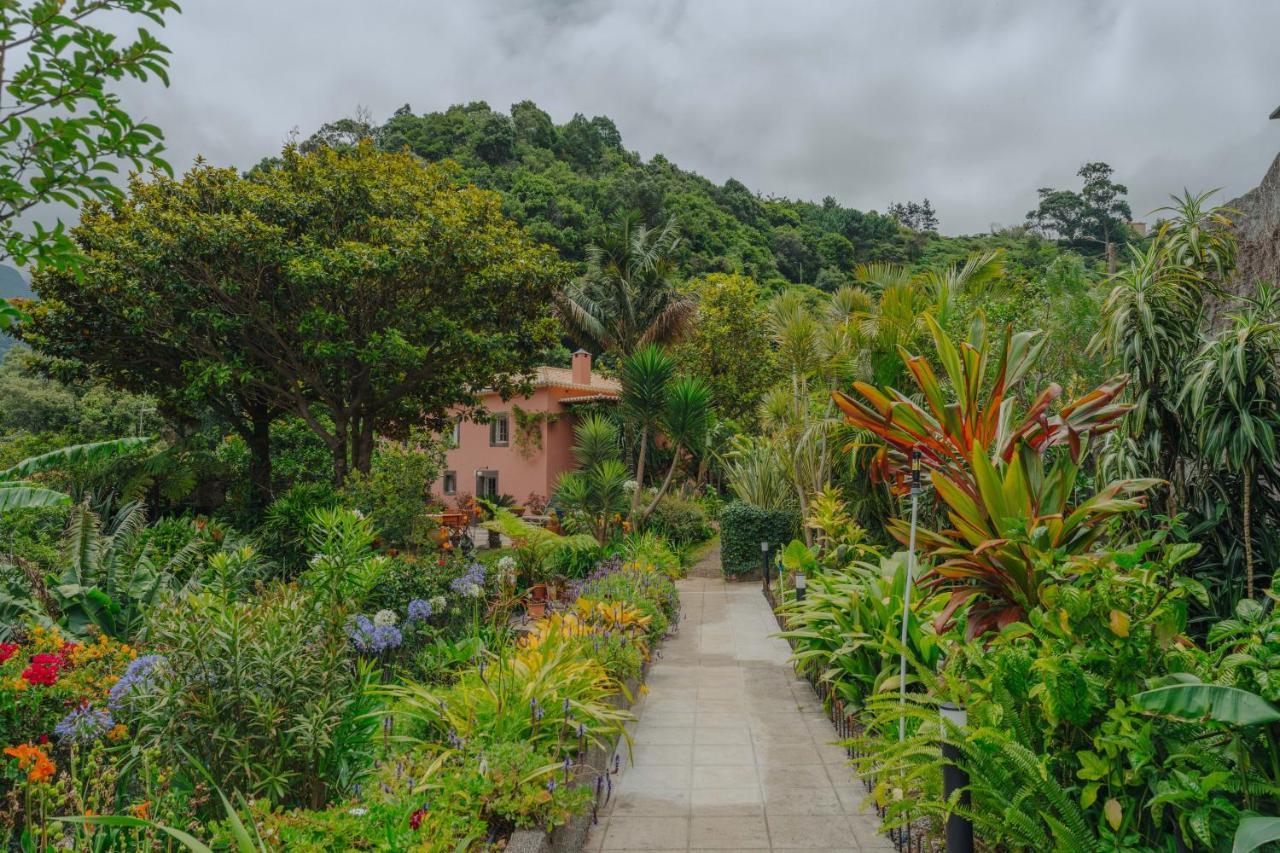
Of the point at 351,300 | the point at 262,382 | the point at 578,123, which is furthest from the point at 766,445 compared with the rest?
the point at 578,123

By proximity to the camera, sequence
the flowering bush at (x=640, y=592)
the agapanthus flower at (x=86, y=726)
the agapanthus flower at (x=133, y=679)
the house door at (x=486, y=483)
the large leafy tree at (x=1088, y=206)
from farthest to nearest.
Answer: the large leafy tree at (x=1088, y=206)
the house door at (x=486, y=483)
the flowering bush at (x=640, y=592)
the agapanthus flower at (x=133, y=679)
the agapanthus flower at (x=86, y=726)

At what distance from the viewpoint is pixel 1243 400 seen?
4.89 m

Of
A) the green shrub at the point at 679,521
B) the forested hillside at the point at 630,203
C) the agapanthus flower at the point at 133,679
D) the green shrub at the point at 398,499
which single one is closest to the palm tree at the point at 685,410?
the green shrub at the point at 679,521

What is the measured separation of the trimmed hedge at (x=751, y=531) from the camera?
13.9 metres

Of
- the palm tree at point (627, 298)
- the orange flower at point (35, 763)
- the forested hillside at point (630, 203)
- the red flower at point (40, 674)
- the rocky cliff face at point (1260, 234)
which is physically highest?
the forested hillside at point (630, 203)

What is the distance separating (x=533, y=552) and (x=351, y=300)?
5978mm

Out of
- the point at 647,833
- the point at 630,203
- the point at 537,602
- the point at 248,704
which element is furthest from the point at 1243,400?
the point at 630,203

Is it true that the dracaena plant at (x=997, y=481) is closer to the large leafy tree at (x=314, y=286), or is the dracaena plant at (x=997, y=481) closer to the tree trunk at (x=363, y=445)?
the large leafy tree at (x=314, y=286)

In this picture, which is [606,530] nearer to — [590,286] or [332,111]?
[590,286]

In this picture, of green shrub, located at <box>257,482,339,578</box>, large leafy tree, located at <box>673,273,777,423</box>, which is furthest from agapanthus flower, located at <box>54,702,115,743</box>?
large leafy tree, located at <box>673,273,777,423</box>

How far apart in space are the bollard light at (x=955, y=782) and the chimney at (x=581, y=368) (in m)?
22.4

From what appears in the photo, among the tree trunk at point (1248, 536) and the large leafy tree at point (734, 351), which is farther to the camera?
the large leafy tree at point (734, 351)

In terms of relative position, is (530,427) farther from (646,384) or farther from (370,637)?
(370,637)

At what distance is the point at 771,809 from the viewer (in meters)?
4.34
